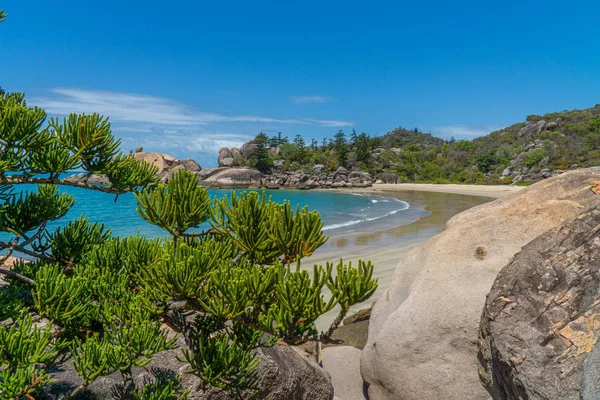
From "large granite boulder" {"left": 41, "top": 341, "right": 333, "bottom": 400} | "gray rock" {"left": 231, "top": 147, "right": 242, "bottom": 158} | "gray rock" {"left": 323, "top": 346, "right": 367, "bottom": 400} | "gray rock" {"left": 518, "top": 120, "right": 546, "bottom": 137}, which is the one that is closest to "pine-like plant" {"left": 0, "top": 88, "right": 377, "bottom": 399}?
"large granite boulder" {"left": 41, "top": 341, "right": 333, "bottom": 400}

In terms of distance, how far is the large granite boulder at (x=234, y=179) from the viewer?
262 ft

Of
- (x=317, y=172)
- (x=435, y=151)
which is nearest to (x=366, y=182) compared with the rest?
(x=317, y=172)

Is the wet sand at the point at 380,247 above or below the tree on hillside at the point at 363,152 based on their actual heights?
below

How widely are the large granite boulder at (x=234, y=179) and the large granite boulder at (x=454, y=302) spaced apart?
7591cm

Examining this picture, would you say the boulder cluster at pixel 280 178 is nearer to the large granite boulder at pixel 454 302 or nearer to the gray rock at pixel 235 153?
the gray rock at pixel 235 153

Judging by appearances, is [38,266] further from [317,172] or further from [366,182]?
[317,172]

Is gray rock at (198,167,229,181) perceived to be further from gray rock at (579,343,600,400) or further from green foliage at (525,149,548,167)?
gray rock at (579,343,600,400)

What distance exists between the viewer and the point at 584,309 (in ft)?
9.52

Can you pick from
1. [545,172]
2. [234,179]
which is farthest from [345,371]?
[234,179]

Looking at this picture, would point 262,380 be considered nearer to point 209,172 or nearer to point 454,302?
point 454,302

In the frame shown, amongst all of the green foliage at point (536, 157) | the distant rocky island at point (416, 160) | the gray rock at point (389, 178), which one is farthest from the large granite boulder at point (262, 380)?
the gray rock at point (389, 178)

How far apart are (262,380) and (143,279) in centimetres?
176

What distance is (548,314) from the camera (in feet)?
9.96

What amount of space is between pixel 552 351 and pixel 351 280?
1.53 metres
